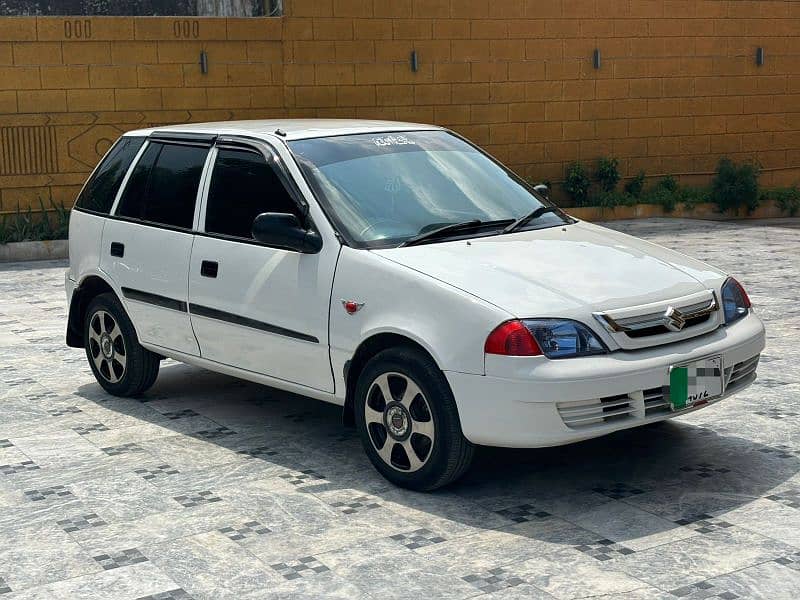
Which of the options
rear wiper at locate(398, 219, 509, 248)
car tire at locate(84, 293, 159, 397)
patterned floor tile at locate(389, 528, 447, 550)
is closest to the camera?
patterned floor tile at locate(389, 528, 447, 550)

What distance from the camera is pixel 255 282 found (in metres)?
6.10

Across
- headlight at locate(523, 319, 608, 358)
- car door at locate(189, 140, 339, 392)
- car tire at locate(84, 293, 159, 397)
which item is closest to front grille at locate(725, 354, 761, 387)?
headlight at locate(523, 319, 608, 358)

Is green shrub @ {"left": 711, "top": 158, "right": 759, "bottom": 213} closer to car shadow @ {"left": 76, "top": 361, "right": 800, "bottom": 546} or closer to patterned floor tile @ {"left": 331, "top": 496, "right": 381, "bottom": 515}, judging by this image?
car shadow @ {"left": 76, "top": 361, "right": 800, "bottom": 546}

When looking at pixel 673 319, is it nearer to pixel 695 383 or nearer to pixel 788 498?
pixel 695 383

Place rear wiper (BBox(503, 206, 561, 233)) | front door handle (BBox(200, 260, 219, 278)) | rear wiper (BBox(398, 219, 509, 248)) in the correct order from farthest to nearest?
front door handle (BBox(200, 260, 219, 278)) < rear wiper (BBox(503, 206, 561, 233)) < rear wiper (BBox(398, 219, 509, 248))

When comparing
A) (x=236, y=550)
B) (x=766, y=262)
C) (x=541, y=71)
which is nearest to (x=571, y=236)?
(x=236, y=550)

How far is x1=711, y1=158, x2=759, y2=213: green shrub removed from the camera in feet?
58.1

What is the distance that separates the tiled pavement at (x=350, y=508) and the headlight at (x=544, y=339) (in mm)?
685

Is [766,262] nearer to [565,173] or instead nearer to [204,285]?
[565,173]

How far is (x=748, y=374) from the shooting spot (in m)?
5.64

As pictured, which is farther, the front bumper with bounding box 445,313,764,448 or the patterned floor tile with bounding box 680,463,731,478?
the patterned floor tile with bounding box 680,463,731,478

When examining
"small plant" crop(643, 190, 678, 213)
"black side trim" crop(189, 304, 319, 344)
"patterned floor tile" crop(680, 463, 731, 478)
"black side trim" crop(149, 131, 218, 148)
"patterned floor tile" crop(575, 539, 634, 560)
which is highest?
"black side trim" crop(149, 131, 218, 148)

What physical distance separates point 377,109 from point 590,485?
11666mm

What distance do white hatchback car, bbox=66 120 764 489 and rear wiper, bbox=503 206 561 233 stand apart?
0.01 meters
